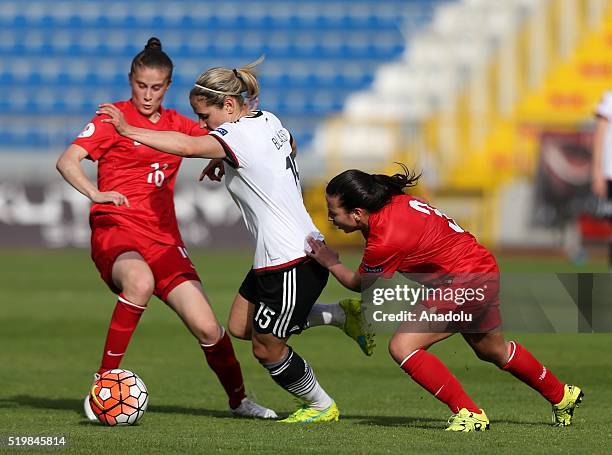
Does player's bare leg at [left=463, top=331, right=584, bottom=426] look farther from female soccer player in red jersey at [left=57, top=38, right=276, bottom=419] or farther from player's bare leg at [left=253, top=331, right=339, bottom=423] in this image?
female soccer player in red jersey at [left=57, top=38, right=276, bottom=419]

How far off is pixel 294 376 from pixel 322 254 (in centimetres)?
70

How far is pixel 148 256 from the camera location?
22.7ft

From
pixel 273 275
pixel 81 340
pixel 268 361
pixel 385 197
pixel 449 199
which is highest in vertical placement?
pixel 385 197

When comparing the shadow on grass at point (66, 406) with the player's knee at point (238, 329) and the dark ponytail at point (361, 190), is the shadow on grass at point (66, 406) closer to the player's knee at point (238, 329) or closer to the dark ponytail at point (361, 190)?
the player's knee at point (238, 329)

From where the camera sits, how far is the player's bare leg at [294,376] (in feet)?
21.0

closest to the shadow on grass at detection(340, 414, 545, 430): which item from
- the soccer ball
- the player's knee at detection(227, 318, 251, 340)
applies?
the player's knee at detection(227, 318, 251, 340)

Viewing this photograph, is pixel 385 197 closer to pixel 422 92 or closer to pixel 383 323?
pixel 383 323

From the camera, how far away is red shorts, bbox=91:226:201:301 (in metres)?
6.86

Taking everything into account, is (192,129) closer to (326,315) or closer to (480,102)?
(326,315)

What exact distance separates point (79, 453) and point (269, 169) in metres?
1.74

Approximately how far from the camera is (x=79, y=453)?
536 centimetres

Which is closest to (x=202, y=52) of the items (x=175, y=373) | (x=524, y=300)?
(x=175, y=373)

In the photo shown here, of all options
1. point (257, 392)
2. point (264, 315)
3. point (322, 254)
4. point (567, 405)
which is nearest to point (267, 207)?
point (322, 254)

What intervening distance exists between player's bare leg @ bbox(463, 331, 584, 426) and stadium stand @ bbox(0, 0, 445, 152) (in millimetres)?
18728
